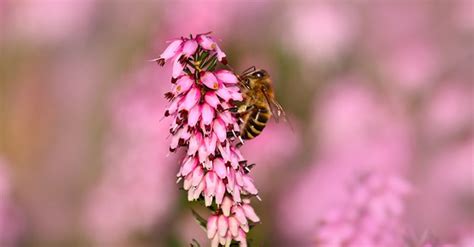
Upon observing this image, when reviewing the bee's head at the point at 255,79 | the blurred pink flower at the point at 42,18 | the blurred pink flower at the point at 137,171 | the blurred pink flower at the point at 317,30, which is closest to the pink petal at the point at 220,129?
the bee's head at the point at 255,79

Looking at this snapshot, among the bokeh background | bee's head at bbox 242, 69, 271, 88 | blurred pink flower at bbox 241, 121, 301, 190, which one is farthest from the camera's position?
blurred pink flower at bbox 241, 121, 301, 190

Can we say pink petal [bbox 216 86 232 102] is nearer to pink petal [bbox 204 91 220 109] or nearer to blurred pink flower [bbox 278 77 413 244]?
pink petal [bbox 204 91 220 109]

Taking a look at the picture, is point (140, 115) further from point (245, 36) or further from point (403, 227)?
point (403, 227)

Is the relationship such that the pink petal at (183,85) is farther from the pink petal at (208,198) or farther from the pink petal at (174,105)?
the pink petal at (208,198)

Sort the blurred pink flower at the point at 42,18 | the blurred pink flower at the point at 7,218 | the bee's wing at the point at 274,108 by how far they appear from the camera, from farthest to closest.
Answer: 1. the blurred pink flower at the point at 42,18
2. the blurred pink flower at the point at 7,218
3. the bee's wing at the point at 274,108

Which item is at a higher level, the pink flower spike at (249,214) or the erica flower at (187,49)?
the erica flower at (187,49)

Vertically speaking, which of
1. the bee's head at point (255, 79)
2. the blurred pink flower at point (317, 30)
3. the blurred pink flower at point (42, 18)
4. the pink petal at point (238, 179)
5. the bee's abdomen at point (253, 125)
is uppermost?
the blurred pink flower at point (42, 18)

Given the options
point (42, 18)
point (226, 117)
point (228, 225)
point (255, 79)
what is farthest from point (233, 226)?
point (42, 18)

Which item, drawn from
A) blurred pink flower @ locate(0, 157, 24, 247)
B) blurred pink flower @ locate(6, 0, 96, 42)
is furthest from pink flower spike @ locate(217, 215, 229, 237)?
blurred pink flower @ locate(6, 0, 96, 42)
